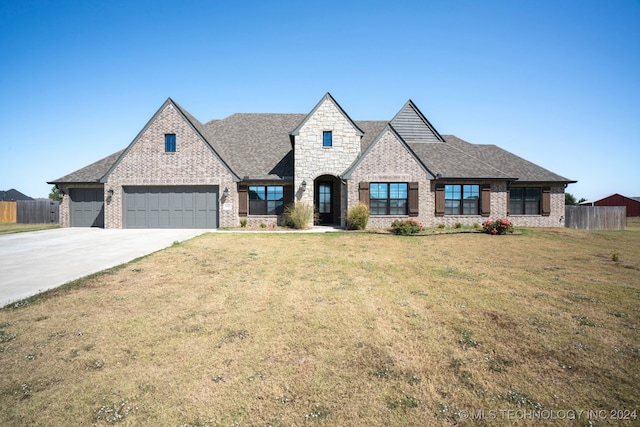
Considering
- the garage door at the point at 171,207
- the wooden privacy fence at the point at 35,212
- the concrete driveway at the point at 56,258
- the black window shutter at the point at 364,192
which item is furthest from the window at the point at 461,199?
the wooden privacy fence at the point at 35,212

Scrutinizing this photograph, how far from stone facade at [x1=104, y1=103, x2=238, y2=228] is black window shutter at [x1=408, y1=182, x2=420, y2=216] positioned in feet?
36.8

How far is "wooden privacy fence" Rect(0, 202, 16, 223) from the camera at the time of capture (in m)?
27.4

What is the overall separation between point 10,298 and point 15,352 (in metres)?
2.85

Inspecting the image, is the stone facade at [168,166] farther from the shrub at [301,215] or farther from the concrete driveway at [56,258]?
the concrete driveway at [56,258]

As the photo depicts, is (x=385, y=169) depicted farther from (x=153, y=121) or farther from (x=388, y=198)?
(x=153, y=121)

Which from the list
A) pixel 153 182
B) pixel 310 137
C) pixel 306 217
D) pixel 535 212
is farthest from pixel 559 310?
pixel 153 182

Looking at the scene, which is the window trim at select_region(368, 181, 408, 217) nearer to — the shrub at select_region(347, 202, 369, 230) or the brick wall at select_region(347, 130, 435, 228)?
the brick wall at select_region(347, 130, 435, 228)

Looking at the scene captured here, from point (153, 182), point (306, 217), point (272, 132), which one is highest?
point (272, 132)

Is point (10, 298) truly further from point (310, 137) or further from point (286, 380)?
point (310, 137)

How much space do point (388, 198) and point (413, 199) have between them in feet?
5.08

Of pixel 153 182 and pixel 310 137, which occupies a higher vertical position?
pixel 310 137

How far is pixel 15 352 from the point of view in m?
4.06

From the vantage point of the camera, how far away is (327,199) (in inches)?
848

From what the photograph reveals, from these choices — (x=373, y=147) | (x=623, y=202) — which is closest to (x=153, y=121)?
(x=373, y=147)
